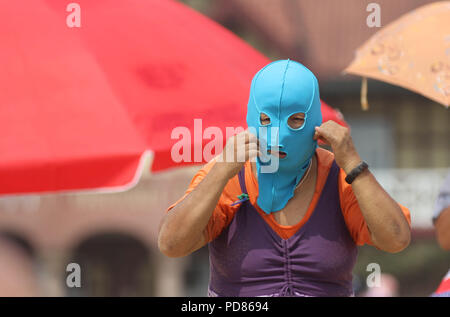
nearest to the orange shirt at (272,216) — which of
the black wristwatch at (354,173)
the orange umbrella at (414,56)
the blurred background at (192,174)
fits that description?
the black wristwatch at (354,173)

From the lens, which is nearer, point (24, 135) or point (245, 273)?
point (245, 273)

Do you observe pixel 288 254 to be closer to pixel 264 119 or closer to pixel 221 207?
pixel 221 207

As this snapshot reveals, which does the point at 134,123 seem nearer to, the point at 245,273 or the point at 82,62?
the point at 82,62

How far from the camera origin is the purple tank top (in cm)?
→ 235

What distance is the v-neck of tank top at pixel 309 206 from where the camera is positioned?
236cm

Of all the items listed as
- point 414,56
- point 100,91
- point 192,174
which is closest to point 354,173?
point 100,91

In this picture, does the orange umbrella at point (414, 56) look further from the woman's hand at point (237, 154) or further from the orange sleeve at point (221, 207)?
the woman's hand at point (237, 154)

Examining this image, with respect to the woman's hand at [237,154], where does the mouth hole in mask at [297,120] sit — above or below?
above

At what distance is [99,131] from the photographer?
2.74 m

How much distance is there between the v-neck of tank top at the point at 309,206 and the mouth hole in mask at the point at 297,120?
0.21 m

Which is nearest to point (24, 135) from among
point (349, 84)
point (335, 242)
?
point (335, 242)

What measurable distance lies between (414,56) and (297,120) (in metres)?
1.59

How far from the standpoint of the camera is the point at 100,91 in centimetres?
283
